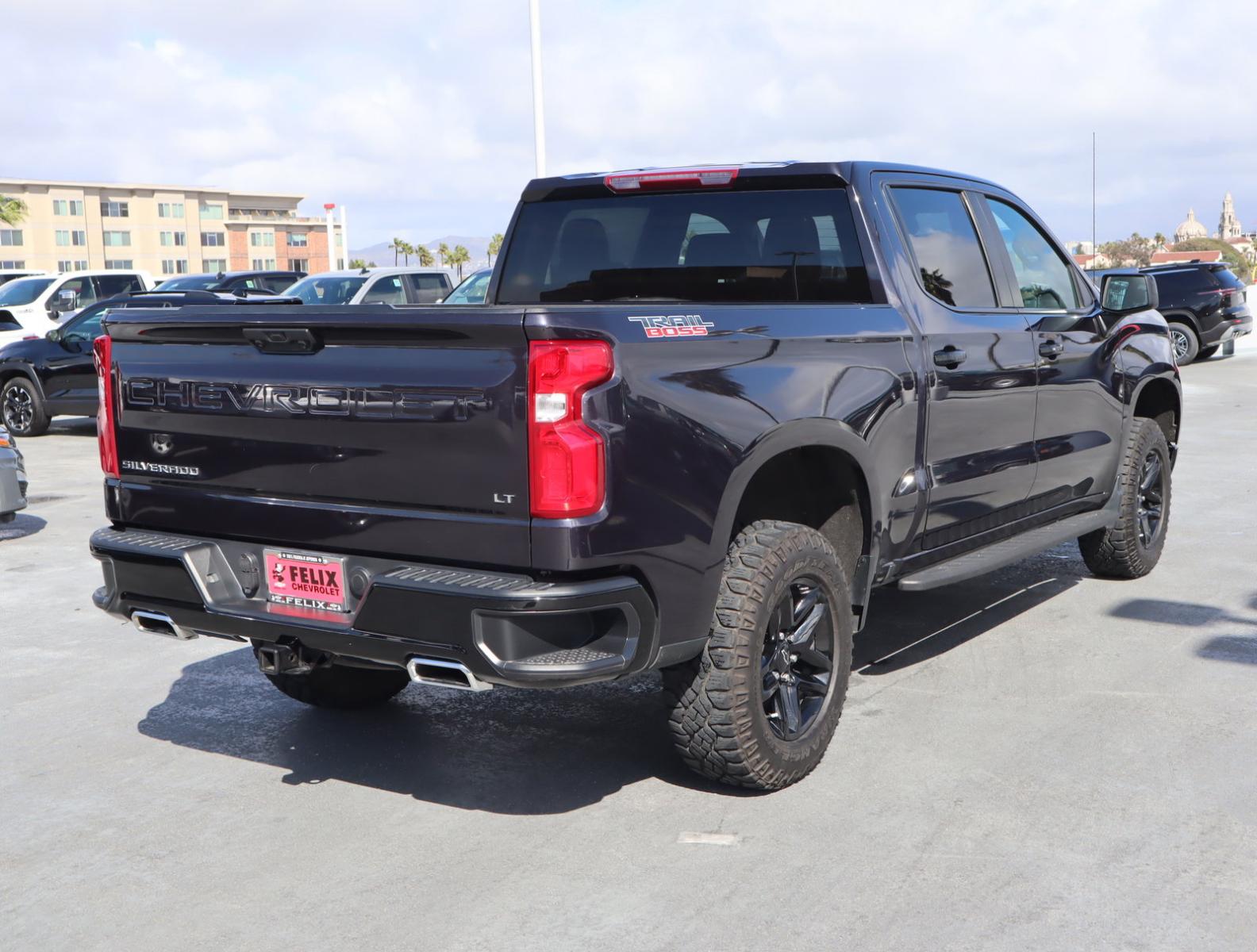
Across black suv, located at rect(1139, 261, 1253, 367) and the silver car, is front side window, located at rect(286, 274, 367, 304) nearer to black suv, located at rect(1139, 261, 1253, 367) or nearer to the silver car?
the silver car

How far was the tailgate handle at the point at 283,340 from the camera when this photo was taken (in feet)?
12.9

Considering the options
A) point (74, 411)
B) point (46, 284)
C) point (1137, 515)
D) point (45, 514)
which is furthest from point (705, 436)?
point (46, 284)

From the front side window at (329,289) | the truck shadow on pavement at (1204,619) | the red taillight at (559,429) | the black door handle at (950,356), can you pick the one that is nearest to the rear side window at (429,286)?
the front side window at (329,289)

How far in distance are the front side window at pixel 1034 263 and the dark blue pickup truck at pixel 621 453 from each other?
0.75 ft

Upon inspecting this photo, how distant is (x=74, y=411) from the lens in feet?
52.3

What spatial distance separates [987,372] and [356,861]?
10.5 feet

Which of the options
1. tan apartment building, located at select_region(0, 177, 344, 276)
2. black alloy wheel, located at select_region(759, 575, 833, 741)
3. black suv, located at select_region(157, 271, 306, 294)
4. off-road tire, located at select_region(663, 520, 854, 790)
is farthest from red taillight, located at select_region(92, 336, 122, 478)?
tan apartment building, located at select_region(0, 177, 344, 276)

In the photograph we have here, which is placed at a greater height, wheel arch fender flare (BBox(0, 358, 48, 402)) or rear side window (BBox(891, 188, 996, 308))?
rear side window (BBox(891, 188, 996, 308))

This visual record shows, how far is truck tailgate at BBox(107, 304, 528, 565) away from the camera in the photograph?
12.0 feet

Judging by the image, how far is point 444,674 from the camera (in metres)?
3.77

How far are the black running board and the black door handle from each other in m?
0.81

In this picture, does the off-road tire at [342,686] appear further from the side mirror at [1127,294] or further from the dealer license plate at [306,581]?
the side mirror at [1127,294]

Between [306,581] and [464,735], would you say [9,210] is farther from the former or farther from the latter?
[306,581]

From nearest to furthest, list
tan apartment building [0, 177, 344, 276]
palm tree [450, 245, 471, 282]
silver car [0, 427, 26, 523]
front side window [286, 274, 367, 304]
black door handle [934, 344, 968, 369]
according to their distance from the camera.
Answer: black door handle [934, 344, 968, 369], silver car [0, 427, 26, 523], front side window [286, 274, 367, 304], tan apartment building [0, 177, 344, 276], palm tree [450, 245, 471, 282]
